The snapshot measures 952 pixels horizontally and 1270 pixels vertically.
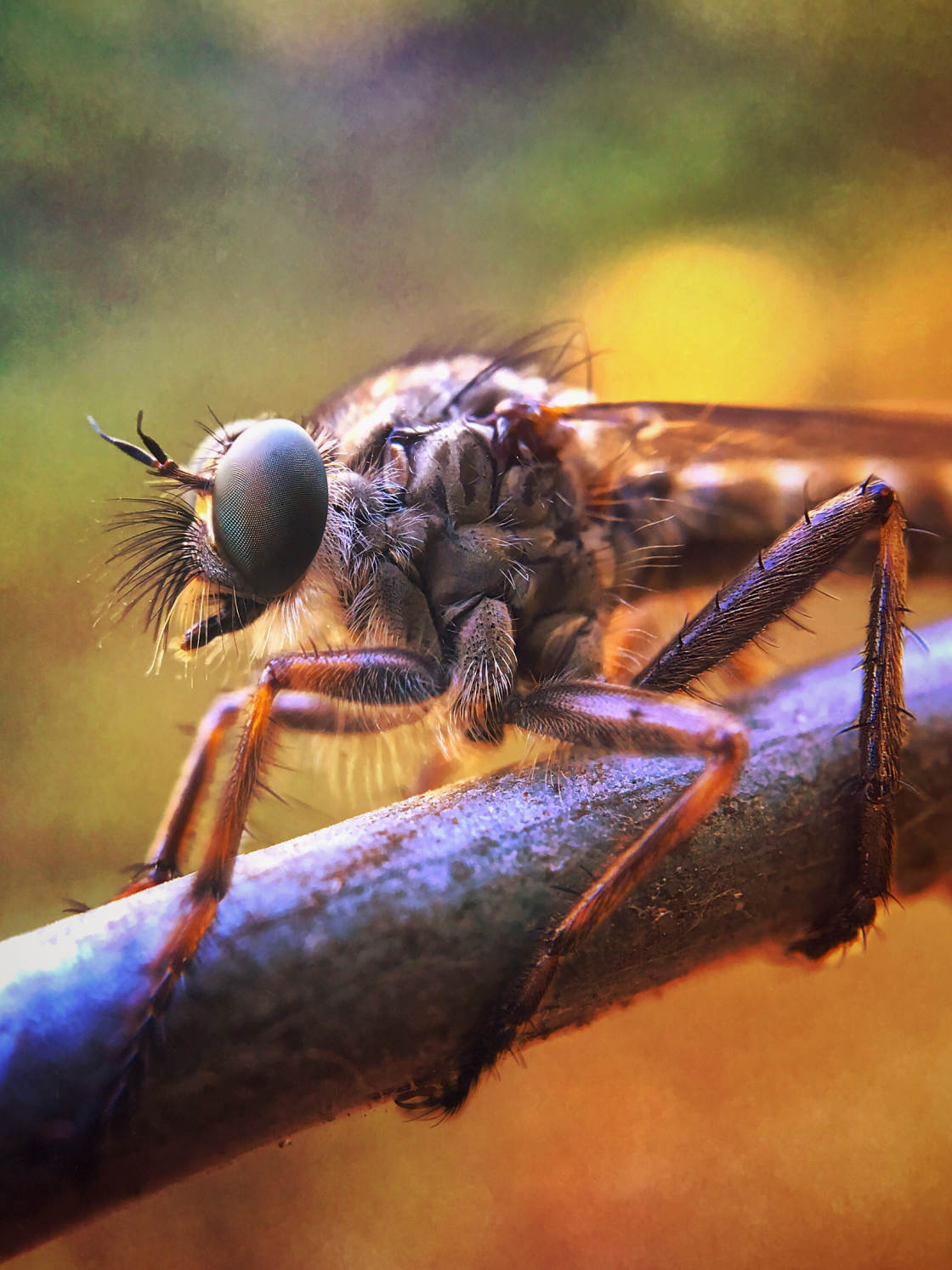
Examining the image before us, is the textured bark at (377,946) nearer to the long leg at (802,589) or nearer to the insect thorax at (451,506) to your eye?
the long leg at (802,589)

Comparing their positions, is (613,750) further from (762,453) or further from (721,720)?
(762,453)

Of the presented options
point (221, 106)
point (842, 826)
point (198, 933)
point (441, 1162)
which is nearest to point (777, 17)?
point (221, 106)

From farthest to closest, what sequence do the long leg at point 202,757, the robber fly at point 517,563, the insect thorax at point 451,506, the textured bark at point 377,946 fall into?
the insect thorax at point 451,506
the long leg at point 202,757
the robber fly at point 517,563
the textured bark at point 377,946

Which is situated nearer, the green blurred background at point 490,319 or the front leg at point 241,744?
the front leg at point 241,744

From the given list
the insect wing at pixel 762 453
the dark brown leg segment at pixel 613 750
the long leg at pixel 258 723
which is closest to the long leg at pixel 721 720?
the dark brown leg segment at pixel 613 750

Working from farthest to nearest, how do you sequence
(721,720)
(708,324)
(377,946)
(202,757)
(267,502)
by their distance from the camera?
(708,324), (202,757), (267,502), (721,720), (377,946)

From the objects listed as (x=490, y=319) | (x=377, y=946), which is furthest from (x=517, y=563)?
(x=377, y=946)
